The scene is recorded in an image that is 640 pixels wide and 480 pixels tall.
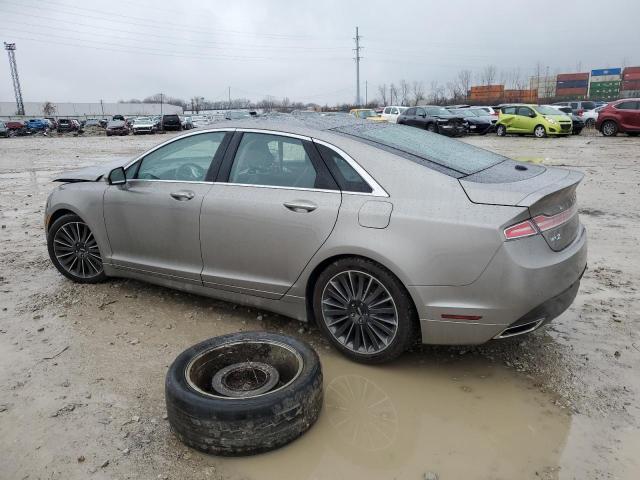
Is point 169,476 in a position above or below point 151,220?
below

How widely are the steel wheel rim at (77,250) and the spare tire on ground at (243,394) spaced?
2380mm

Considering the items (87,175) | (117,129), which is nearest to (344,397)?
(87,175)

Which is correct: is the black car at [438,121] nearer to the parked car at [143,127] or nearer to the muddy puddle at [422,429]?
the parked car at [143,127]

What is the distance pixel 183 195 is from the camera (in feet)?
13.8

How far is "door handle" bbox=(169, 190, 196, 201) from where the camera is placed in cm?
417

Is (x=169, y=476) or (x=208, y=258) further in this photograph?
(x=208, y=258)

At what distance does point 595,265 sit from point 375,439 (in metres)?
3.78

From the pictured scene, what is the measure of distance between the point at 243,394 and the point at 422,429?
1.02 meters

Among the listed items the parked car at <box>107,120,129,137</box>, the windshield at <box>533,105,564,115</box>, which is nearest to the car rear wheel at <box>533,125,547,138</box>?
the windshield at <box>533,105,564,115</box>

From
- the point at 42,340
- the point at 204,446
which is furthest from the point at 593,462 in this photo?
the point at 42,340

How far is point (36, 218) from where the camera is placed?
857 cm

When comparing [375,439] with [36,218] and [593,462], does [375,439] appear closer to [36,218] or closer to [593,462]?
[593,462]

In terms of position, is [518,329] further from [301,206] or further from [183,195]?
[183,195]

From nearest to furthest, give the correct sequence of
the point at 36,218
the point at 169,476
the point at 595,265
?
the point at 169,476 → the point at 595,265 → the point at 36,218
